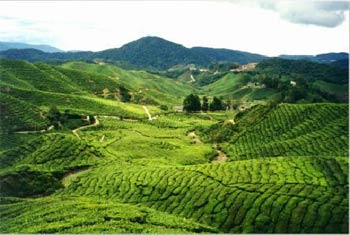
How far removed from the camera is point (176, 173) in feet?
203

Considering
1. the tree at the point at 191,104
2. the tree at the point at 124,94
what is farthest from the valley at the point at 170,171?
the tree at the point at 124,94

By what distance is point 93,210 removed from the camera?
158 feet

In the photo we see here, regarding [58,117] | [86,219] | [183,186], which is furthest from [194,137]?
[86,219]

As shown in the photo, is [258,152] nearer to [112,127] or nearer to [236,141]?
[236,141]

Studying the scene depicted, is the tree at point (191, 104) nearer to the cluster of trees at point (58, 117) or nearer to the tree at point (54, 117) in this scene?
the cluster of trees at point (58, 117)

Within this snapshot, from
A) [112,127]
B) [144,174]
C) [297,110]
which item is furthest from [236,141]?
[144,174]

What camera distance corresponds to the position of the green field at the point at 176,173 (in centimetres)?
4656

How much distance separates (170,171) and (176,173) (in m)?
1.50

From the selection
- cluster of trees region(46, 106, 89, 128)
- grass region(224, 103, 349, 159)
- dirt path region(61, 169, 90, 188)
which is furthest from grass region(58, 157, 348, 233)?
cluster of trees region(46, 106, 89, 128)

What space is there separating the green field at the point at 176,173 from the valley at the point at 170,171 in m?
0.17

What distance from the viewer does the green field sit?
1833 inches

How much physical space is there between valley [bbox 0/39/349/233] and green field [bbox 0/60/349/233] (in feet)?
0.54

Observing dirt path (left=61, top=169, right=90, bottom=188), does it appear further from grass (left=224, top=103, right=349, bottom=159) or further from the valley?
grass (left=224, top=103, right=349, bottom=159)

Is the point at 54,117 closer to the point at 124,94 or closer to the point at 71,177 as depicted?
the point at 71,177
